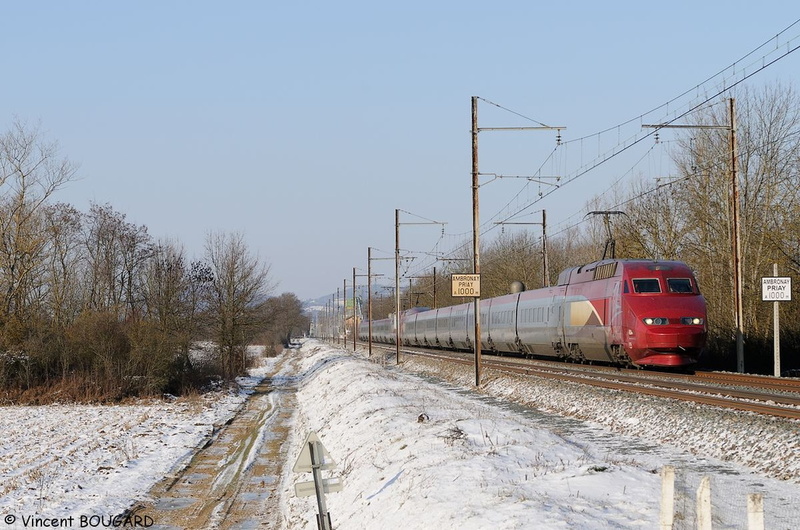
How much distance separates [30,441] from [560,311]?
67.9ft

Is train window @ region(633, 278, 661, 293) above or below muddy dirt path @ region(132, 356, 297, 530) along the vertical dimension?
A: above

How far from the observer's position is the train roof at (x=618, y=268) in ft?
94.6

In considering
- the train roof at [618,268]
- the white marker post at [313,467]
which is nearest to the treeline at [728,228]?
the train roof at [618,268]

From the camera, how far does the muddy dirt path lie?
15.4 metres

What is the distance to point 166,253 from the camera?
67062 millimetres

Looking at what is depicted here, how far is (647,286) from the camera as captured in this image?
28281 mm

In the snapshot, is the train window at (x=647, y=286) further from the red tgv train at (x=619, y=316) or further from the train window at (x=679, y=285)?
the train window at (x=679, y=285)

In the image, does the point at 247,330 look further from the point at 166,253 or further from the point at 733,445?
the point at 733,445

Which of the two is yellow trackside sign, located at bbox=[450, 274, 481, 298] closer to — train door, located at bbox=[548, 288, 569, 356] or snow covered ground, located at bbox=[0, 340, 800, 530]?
snow covered ground, located at bbox=[0, 340, 800, 530]

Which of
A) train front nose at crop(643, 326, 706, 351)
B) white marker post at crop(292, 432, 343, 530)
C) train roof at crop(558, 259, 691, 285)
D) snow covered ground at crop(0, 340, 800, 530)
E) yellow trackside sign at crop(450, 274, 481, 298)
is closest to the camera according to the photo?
white marker post at crop(292, 432, 343, 530)

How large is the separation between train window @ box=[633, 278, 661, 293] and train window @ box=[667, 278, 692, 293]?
420 millimetres

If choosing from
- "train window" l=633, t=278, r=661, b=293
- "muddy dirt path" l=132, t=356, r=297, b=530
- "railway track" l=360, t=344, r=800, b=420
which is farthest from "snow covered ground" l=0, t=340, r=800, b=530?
"train window" l=633, t=278, r=661, b=293

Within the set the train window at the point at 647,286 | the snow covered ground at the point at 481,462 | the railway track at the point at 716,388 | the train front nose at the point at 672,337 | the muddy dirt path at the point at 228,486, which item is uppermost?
the train window at the point at 647,286

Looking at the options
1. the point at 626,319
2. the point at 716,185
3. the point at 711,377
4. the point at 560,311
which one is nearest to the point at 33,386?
the point at 560,311
